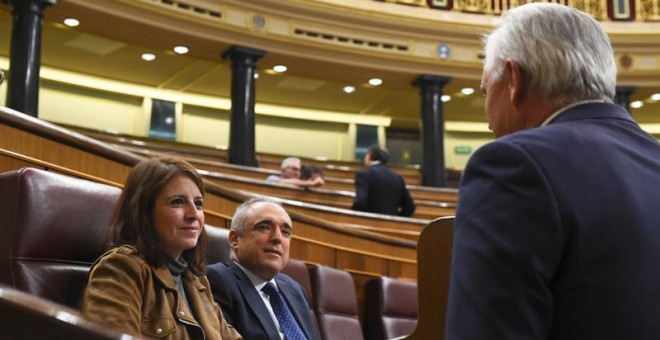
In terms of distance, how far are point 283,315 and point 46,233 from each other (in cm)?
82

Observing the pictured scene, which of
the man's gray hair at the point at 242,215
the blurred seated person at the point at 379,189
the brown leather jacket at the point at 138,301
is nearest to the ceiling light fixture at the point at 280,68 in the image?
the blurred seated person at the point at 379,189

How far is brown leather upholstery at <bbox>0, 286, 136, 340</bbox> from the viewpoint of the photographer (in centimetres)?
44

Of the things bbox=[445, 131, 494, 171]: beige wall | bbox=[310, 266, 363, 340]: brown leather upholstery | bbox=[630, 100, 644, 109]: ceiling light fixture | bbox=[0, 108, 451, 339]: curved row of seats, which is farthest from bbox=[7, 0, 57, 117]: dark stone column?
bbox=[630, 100, 644, 109]: ceiling light fixture

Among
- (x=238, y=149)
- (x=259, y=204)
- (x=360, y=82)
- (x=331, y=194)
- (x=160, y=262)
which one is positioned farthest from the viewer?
(x=360, y=82)

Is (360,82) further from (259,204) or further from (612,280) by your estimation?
(612,280)

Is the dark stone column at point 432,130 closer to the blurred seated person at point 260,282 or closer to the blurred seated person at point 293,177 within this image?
the blurred seated person at point 293,177

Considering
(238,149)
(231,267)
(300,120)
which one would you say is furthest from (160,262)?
(300,120)

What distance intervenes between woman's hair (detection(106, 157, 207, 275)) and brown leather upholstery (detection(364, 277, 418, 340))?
59.2 inches

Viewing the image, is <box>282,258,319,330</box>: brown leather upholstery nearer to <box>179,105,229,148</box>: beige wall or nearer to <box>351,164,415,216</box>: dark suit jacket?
<box>351,164,415,216</box>: dark suit jacket

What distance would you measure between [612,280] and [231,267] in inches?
58.9

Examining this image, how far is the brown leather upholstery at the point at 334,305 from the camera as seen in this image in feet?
9.45

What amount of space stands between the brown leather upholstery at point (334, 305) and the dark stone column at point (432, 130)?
4895 millimetres

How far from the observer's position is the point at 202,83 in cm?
880

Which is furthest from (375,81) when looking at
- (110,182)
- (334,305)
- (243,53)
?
(110,182)
